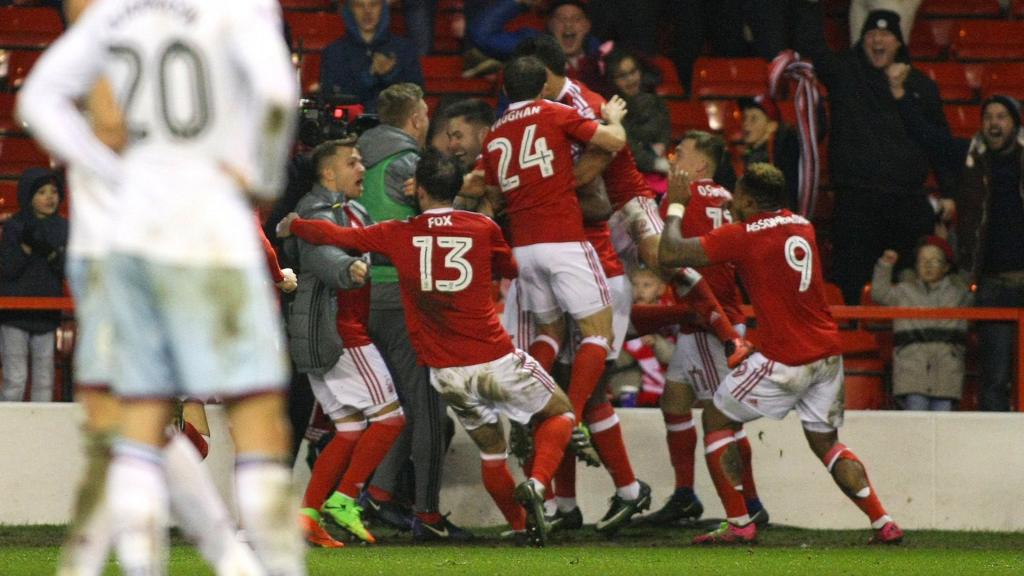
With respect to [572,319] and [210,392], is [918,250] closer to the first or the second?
[572,319]

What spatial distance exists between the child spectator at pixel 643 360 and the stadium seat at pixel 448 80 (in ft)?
9.08

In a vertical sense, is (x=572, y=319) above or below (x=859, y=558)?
above

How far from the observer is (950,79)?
13094 mm

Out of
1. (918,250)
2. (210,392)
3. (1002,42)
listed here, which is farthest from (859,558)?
(1002,42)

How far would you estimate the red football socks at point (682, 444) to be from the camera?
9.03 meters

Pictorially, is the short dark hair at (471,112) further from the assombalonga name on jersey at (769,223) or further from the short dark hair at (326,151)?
the assombalonga name on jersey at (769,223)

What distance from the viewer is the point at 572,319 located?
8.79m

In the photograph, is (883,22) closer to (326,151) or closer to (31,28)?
(326,151)

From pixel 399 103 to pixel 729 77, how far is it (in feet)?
14.7

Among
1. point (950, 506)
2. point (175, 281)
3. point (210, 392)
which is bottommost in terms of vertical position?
point (950, 506)

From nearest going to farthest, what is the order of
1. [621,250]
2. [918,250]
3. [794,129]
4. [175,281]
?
[175,281] < [621,250] < [918,250] < [794,129]

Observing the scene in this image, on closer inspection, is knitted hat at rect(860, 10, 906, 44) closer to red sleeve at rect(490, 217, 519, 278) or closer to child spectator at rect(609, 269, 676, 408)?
child spectator at rect(609, 269, 676, 408)

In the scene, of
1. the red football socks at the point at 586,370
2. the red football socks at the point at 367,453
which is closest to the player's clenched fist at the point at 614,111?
the red football socks at the point at 586,370

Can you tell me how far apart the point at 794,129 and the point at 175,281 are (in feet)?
25.3
